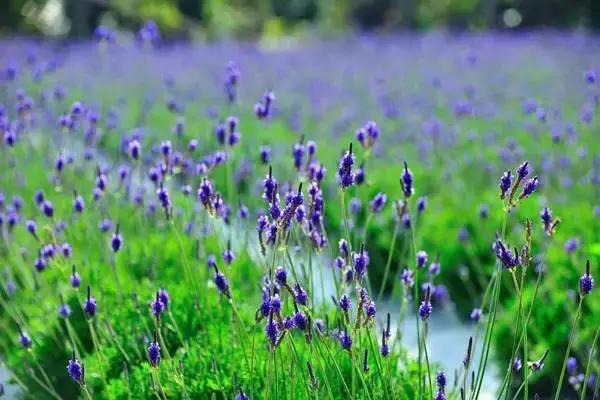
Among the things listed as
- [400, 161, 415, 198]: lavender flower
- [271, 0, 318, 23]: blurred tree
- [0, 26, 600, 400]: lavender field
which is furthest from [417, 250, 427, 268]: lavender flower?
[271, 0, 318, 23]: blurred tree

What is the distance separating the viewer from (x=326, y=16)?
1048 inches

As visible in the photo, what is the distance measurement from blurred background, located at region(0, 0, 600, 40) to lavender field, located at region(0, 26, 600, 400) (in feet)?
45.4

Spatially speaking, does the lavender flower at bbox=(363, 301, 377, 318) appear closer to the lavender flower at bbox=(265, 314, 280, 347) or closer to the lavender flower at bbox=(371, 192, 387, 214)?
the lavender flower at bbox=(265, 314, 280, 347)

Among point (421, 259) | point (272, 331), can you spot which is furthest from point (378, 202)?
point (272, 331)

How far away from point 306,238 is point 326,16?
80.0 feet

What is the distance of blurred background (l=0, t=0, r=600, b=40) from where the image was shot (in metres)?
23.9

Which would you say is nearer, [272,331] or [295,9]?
[272,331]

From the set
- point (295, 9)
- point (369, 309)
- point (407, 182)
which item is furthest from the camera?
point (295, 9)

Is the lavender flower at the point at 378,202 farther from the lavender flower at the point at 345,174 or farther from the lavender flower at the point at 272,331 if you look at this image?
the lavender flower at the point at 272,331

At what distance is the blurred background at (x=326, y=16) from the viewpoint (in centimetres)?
2391

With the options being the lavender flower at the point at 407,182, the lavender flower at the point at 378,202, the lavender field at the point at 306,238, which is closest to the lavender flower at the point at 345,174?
the lavender field at the point at 306,238

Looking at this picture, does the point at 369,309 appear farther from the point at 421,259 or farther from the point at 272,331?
the point at 421,259

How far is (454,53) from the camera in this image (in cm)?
1238

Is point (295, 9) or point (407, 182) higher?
point (295, 9)
